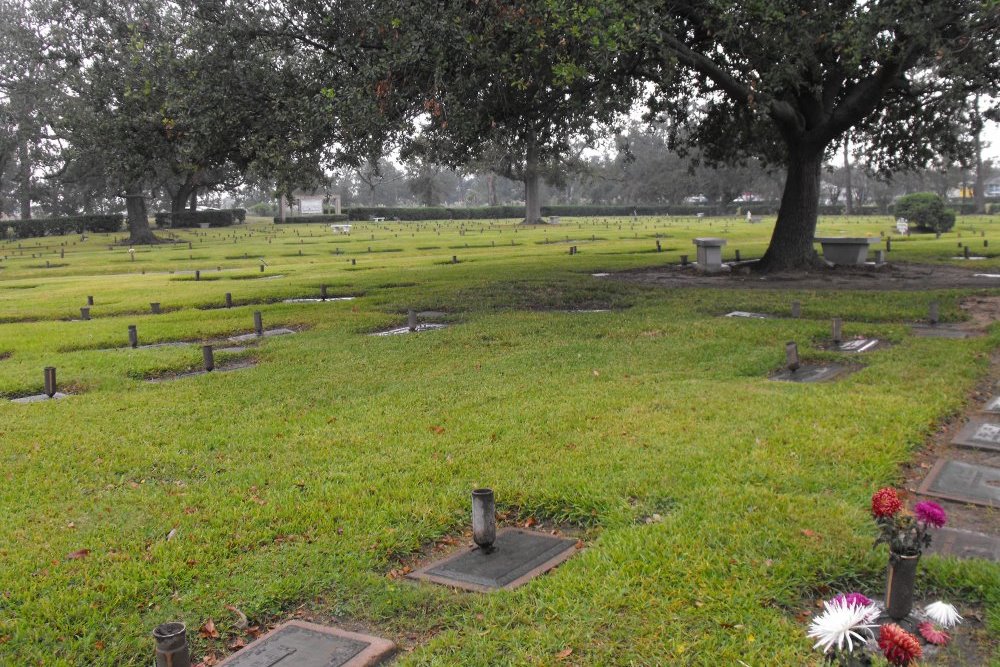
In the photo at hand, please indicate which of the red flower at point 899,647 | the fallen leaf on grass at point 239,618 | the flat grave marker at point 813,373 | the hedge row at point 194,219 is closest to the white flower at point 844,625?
the red flower at point 899,647

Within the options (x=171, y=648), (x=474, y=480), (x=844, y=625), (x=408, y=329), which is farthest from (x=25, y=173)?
(x=844, y=625)

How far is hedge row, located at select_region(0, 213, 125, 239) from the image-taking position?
53.8 m

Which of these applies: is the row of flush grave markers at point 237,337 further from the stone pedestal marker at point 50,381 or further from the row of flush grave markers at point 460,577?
the row of flush grave markers at point 460,577

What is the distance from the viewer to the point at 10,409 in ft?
25.5

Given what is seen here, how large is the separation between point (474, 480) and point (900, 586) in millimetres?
2584

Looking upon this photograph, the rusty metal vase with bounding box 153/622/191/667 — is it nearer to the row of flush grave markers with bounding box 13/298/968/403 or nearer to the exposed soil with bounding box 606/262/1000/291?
the row of flush grave markers with bounding box 13/298/968/403

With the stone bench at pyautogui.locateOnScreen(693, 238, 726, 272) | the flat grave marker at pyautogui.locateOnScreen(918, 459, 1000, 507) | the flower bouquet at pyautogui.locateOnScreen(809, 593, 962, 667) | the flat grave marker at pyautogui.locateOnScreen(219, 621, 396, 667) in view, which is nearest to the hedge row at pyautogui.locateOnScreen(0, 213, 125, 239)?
the stone bench at pyautogui.locateOnScreen(693, 238, 726, 272)

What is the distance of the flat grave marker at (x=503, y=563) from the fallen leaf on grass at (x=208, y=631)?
37.0 inches

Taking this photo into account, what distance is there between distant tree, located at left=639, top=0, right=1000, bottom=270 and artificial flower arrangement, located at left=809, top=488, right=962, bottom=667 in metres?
8.97

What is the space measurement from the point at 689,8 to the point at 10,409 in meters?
→ 11.6

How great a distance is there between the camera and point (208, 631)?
12.0 feet

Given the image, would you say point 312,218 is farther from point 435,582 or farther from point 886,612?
point 886,612

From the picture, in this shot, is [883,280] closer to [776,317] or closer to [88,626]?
[776,317]

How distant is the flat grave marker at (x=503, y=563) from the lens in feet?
13.3
